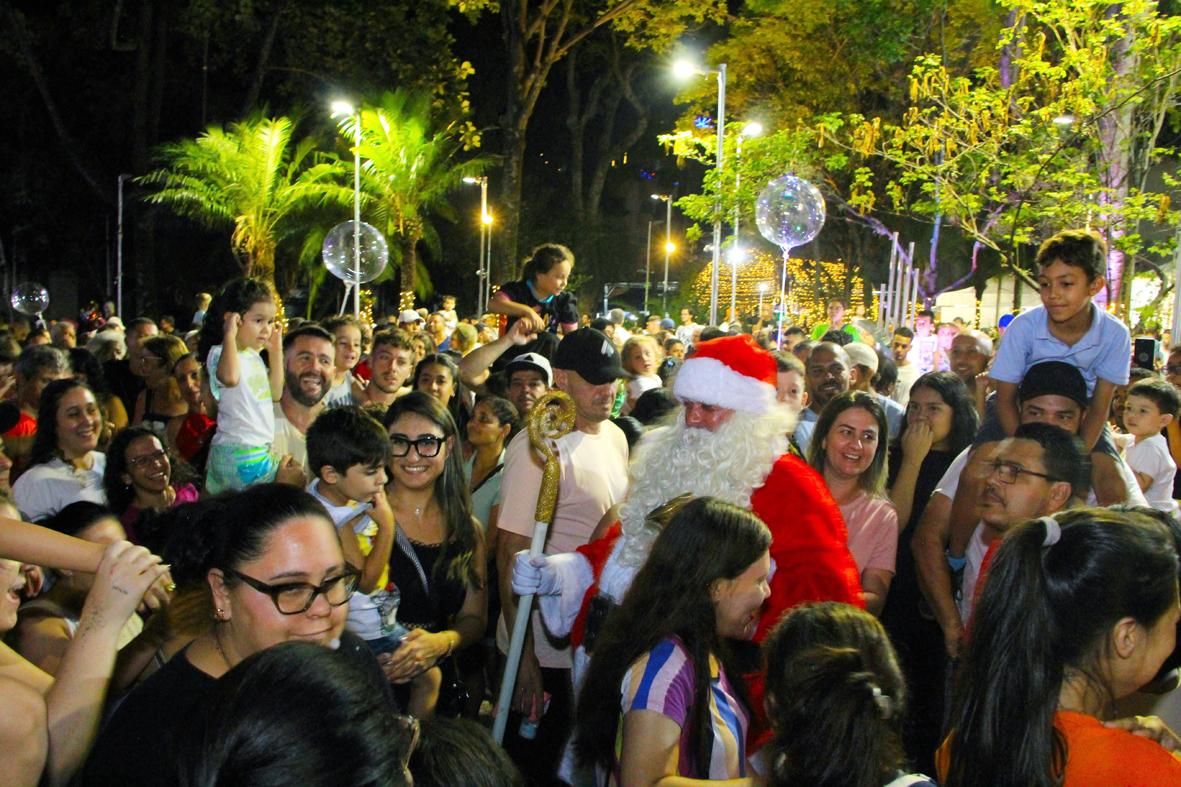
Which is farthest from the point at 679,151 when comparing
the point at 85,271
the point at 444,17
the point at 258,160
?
the point at 85,271

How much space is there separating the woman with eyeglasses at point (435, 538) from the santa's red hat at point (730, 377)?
1036 millimetres

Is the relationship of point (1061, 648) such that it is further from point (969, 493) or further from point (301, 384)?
point (301, 384)

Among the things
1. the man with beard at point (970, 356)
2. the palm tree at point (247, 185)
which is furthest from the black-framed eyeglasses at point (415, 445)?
the palm tree at point (247, 185)

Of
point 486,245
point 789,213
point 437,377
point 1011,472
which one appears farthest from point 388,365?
→ point 486,245

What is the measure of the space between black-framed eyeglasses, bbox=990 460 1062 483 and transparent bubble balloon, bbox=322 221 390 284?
1033 cm

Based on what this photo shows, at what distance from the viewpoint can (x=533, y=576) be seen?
3.47 metres

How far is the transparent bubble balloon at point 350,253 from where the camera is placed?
13.2 m

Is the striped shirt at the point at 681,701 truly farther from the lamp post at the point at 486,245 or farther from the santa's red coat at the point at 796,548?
the lamp post at the point at 486,245

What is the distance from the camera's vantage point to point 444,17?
23.0 meters

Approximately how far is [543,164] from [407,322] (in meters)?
26.7

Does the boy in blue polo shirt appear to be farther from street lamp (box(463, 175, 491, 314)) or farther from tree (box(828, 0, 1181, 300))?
street lamp (box(463, 175, 491, 314))

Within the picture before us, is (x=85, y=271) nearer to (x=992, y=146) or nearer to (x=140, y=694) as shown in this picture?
(x=992, y=146)

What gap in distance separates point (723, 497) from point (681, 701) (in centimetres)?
113

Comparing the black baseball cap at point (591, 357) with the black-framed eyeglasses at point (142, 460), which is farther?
the black-framed eyeglasses at point (142, 460)
